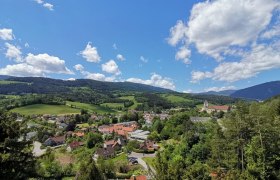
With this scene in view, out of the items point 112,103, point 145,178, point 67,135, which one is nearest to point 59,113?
point 67,135

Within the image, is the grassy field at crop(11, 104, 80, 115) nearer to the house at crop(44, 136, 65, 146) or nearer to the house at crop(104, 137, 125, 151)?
the house at crop(44, 136, 65, 146)

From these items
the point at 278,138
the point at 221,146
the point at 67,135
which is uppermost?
the point at 278,138

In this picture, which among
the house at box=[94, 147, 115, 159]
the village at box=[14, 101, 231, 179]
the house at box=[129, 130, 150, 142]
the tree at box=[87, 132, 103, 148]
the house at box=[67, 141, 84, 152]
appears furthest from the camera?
the house at box=[129, 130, 150, 142]

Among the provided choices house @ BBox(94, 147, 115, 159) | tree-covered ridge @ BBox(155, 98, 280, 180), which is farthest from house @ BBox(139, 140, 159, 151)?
tree-covered ridge @ BBox(155, 98, 280, 180)

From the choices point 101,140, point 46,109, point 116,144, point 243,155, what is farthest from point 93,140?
point 46,109

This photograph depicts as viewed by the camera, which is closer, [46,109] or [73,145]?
[73,145]

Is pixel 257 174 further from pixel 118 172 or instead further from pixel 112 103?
pixel 112 103

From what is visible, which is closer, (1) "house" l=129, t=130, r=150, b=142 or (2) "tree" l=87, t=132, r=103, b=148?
(2) "tree" l=87, t=132, r=103, b=148

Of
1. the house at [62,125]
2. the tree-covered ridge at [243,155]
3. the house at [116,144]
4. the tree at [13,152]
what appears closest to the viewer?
the tree at [13,152]

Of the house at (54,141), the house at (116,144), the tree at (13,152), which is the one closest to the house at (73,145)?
the house at (116,144)

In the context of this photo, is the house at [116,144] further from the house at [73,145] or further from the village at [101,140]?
the house at [73,145]

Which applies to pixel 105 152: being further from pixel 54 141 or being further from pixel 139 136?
pixel 54 141
